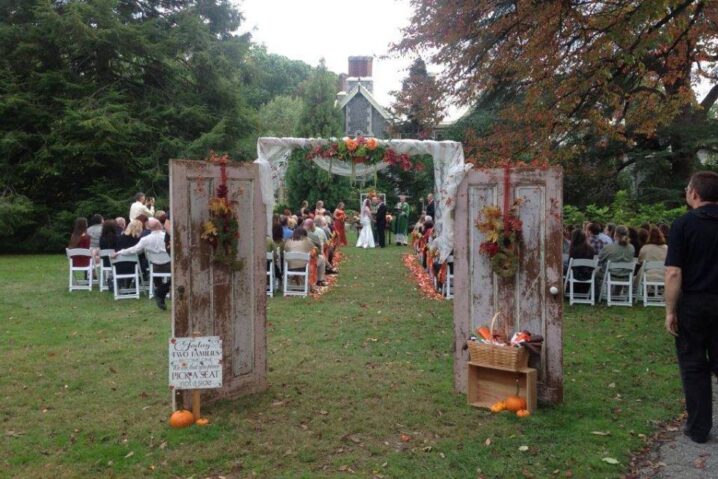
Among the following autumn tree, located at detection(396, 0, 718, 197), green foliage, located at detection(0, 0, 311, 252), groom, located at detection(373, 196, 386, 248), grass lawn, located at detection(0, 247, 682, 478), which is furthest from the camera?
groom, located at detection(373, 196, 386, 248)

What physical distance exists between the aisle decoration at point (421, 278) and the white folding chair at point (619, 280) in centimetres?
295

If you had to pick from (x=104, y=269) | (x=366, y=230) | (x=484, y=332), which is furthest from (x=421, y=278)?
(x=484, y=332)

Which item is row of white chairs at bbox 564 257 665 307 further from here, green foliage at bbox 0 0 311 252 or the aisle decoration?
green foliage at bbox 0 0 311 252

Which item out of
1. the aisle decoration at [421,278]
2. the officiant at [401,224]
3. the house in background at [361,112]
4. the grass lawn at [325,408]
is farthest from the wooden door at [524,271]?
the house in background at [361,112]

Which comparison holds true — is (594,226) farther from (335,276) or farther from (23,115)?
(23,115)

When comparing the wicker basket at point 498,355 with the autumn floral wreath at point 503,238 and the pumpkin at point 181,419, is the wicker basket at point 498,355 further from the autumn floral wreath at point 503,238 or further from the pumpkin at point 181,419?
the pumpkin at point 181,419

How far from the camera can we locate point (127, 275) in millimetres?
11758

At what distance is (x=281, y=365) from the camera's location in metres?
7.33

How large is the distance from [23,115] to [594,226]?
2019 centimetres

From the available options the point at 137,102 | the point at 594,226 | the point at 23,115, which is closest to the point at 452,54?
the point at 594,226

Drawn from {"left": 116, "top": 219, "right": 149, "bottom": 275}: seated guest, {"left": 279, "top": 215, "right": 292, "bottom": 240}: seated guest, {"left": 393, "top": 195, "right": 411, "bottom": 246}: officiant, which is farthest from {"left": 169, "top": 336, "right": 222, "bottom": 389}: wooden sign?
{"left": 393, "top": 195, "right": 411, "bottom": 246}: officiant

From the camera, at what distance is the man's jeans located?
4816mm

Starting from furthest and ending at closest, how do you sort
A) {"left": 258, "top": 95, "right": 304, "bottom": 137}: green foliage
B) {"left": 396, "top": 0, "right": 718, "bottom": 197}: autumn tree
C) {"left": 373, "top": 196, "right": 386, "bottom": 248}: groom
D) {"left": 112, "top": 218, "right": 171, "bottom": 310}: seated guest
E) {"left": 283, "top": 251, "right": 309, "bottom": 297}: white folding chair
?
{"left": 258, "top": 95, "right": 304, "bottom": 137}: green foliage → {"left": 373, "top": 196, "right": 386, "bottom": 248}: groom → {"left": 283, "top": 251, "right": 309, "bottom": 297}: white folding chair → {"left": 112, "top": 218, "right": 171, "bottom": 310}: seated guest → {"left": 396, "top": 0, "right": 718, "bottom": 197}: autumn tree

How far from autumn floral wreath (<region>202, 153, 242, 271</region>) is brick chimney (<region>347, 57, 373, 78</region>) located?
45.7 meters
